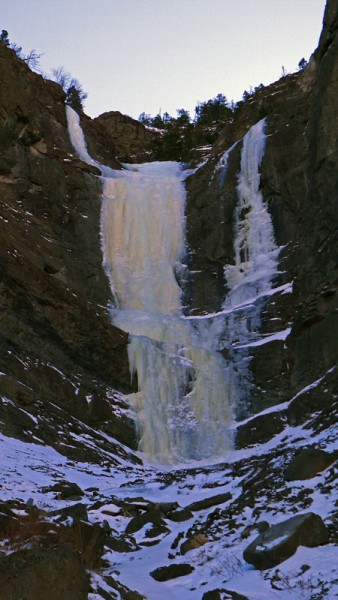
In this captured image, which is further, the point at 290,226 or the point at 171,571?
the point at 290,226

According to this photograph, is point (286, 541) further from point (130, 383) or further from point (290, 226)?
point (290, 226)

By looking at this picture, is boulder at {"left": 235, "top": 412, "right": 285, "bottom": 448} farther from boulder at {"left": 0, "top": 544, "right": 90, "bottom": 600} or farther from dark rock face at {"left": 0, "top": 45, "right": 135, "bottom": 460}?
boulder at {"left": 0, "top": 544, "right": 90, "bottom": 600}

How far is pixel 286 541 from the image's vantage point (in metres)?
8.17

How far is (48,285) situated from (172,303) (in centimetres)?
969

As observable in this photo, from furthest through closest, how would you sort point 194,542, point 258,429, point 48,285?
point 48,285, point 258,429, point 194,542

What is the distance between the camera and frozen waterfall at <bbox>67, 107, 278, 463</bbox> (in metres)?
31.5

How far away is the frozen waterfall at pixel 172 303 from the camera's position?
31516mm

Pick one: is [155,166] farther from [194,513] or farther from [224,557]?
[224,557]

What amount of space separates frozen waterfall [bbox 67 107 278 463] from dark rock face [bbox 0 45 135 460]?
3.28 ft

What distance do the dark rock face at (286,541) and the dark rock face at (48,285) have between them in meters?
14.7

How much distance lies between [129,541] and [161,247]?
31606 millimetres

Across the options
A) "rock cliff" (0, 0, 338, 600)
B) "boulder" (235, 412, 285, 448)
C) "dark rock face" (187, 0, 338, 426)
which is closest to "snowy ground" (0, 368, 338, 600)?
"rock cliff" (0, 0, 338, 600)

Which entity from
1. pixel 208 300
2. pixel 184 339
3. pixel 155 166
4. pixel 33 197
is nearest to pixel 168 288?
pixel 208 300

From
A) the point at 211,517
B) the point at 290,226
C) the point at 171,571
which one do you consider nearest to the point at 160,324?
the point at 290,226
